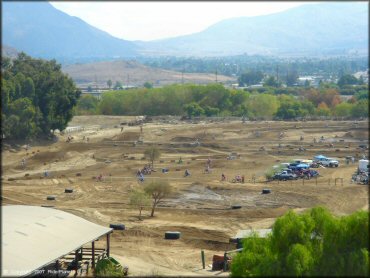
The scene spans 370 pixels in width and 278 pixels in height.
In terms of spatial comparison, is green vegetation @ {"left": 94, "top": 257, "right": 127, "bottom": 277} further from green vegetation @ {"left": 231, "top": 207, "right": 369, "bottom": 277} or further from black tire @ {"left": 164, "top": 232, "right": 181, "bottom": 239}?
black tire @ {"left": 164, "top": 232, "right": 181, "bottom": 239}

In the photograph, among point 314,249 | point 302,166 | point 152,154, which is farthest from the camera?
point 152,154

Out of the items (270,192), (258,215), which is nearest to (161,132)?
(270,192)

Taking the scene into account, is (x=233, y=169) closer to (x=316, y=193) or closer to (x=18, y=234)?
(x=316, y=193)

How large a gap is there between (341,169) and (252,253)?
132 feet

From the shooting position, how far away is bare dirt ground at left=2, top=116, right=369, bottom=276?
35062 millimetres

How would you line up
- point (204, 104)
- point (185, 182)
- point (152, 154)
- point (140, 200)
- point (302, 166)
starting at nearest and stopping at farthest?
1. point (140, 200)
2. point (185, 182)
3. point (302, 166)
4. point (152, 154)
5. point (204, 104)

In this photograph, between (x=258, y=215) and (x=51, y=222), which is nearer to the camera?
(x=51, y=222)

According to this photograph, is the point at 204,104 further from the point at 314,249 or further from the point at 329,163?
the point at 314,249

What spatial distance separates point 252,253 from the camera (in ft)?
64.9

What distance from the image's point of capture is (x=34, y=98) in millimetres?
75938

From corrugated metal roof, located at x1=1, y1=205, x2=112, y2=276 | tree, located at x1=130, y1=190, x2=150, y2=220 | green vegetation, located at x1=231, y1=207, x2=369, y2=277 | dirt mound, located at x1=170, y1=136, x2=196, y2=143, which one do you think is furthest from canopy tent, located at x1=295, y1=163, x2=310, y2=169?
green vegetation, located at x1=231, y1=207, x2=369, y2=277

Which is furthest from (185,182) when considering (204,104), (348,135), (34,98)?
(204,104)

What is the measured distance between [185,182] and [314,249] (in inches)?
1330

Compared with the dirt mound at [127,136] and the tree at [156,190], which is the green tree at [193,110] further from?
the tree at [156,190]
